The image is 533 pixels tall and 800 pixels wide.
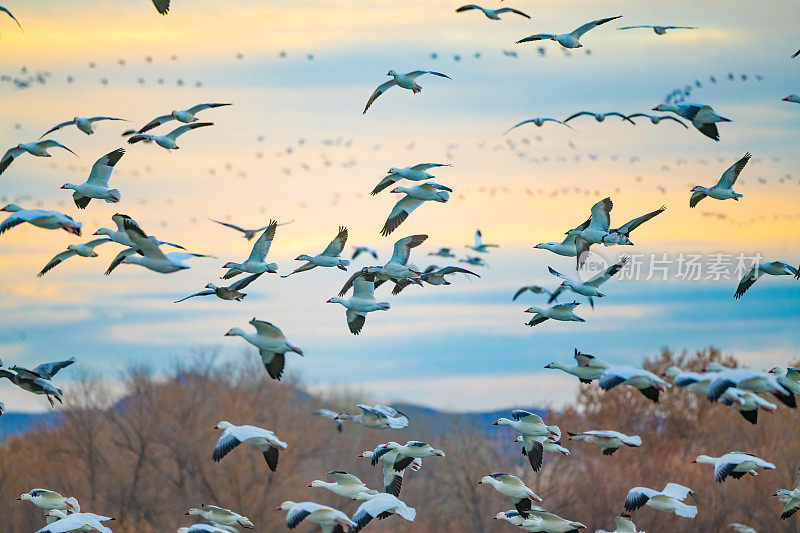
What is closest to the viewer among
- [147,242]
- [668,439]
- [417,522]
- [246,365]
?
[147,242]

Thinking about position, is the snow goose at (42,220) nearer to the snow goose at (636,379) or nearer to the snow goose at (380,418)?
the snow goose at (380,418)

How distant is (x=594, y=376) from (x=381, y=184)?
5.50m

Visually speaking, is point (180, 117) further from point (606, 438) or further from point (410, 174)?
point (606, 438)

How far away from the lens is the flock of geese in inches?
677

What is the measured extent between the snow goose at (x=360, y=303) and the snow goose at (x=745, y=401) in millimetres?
5868

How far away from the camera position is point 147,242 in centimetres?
1606

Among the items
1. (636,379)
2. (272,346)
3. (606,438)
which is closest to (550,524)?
(606,438)

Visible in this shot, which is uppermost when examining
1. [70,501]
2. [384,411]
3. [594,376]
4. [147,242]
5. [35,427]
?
[147,242]

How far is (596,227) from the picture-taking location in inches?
792

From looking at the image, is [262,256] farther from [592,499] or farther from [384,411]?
[592,499]

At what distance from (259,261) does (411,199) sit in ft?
10.7

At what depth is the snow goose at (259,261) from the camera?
19.4m

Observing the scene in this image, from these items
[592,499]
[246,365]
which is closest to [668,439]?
[592,499]

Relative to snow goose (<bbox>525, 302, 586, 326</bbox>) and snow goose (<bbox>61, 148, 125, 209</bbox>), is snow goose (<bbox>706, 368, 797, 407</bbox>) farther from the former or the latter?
snow goose (<bbox>61, 148, 125, 209</bbox>)
